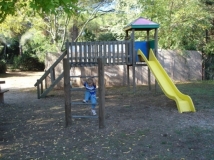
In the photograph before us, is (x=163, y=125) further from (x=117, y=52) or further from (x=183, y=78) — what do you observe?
(x=183, y=78)

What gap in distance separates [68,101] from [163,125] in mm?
2210

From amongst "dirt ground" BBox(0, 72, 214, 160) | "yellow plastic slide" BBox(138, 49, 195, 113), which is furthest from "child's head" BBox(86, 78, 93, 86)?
"yellow plastic slide" BBox(138, 49, 195, 113)

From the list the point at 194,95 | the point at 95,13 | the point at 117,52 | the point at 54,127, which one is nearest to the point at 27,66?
the point at 95,13

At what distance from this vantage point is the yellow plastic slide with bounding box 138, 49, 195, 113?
25.4ft

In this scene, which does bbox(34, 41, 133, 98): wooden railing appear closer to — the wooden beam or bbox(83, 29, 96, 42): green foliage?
the wooden beam

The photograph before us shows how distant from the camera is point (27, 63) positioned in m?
28.6

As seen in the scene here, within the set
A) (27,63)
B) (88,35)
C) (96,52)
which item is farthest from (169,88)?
(27,63)

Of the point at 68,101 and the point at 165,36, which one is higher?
the point at 165,36

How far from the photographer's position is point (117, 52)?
1104 cm

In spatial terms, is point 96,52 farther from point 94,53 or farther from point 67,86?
point 67,86

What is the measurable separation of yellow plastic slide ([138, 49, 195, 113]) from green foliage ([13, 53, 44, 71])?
19.3m

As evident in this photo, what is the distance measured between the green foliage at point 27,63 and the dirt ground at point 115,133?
19922mm

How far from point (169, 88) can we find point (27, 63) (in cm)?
2219

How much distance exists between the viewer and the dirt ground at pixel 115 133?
4754 mm
